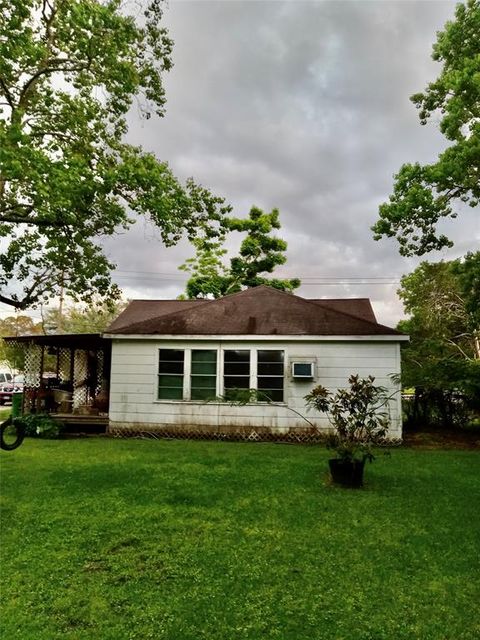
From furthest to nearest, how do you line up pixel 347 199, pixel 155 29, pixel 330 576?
pixel 347 199 < pixel 155 29 < pixel 330 576

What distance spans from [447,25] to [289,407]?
13.2 meters

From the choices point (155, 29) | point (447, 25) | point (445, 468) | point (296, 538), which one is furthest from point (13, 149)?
point (447, 25)

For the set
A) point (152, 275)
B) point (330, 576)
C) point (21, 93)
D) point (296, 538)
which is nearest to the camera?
point (330, 576)

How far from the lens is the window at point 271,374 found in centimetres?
1164

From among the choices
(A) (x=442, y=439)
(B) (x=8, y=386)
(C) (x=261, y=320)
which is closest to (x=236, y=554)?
(C) (x=261, y=320)

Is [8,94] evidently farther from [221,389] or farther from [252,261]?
[252,261]

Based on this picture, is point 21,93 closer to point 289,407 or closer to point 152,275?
point 289,407

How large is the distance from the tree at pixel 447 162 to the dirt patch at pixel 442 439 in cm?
608

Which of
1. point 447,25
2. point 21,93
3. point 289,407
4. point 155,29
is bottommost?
point 289,407

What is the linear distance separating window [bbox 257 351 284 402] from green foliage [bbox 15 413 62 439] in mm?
5886

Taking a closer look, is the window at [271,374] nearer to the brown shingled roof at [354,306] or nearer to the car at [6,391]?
the brown shingled roof at [354,306]

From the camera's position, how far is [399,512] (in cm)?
561

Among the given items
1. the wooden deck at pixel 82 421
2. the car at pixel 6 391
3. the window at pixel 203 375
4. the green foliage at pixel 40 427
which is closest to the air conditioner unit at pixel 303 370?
the window at pixel 203 375

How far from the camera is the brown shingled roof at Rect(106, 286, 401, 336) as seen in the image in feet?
38.0
